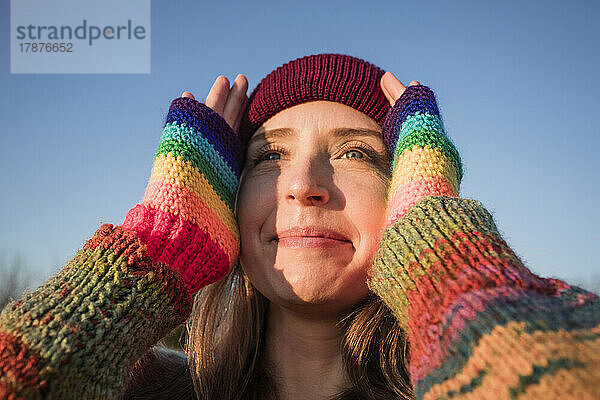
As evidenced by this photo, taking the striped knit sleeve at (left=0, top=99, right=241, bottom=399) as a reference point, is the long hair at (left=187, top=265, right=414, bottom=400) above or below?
below

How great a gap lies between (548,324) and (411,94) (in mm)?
1227

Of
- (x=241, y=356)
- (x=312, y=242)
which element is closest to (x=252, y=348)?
(x=241, y=356)

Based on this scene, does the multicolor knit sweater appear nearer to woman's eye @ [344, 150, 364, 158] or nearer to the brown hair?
woman's eye @ [344, 150, 364, 158]

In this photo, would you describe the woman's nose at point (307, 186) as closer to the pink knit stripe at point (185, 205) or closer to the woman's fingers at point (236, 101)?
the pink knit stripe at point (185, 205)

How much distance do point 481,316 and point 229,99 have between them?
1723 millimetres

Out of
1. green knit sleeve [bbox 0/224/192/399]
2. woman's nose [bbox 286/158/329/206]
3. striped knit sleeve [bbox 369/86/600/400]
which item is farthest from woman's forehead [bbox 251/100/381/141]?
green knit sleeve [bbox 0/224/192/399]

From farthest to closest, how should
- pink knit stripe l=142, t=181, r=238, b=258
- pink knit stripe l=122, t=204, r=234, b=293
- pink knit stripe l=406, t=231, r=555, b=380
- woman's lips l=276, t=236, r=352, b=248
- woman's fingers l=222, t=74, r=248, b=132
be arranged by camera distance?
1. woman's fingers l=222, t=74, r=248, b=132
2. woman's lips l=276, t=236, r=352, b=248
3. pink knit stripe l=142, t=181, r=238, b=258
4. pink knit stripe l=122, t=204, r=234, b=293
5. pink knit stripe l=406, t=231, r=555, b=380

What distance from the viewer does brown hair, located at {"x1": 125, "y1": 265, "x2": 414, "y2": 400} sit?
1.88 meters

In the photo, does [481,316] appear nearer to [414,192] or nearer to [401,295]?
[401,295]

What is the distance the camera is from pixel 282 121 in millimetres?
2182

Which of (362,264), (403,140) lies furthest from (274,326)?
(403,140)

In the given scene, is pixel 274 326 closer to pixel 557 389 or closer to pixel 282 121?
pixel 282 121

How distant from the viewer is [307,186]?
182 cm

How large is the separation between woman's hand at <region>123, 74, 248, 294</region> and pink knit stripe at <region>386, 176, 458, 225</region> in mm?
696
